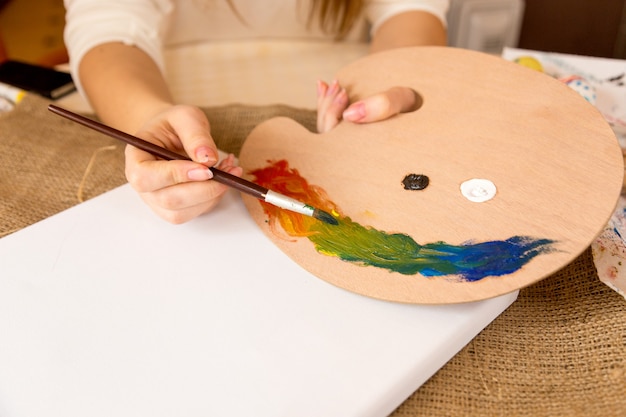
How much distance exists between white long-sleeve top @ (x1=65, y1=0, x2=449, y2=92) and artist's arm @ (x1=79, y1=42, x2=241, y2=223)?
9 cm

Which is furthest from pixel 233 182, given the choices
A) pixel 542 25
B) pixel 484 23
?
pixel 542 25

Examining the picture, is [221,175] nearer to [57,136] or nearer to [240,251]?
[240,251]

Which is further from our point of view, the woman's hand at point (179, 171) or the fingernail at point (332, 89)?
the fingernail at point (332, 89)

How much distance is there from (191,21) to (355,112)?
21.4 inches

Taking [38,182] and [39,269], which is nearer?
[39,269]

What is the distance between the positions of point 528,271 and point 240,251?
264 millimetres

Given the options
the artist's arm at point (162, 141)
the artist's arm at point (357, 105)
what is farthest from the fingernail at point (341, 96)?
the artist's arm at point (162, 141)

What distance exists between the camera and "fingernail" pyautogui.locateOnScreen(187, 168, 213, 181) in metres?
0.53

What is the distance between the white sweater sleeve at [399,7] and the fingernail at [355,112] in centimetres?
41

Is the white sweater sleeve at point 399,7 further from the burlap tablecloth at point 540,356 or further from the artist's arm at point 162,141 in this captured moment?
the burlap tablecloth at point 540,356

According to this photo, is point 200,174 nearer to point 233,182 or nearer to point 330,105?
point 233,182

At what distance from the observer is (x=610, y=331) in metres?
0.51

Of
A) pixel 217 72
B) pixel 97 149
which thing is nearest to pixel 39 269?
pixel 97 149

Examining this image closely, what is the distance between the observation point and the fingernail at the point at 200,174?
534mm
